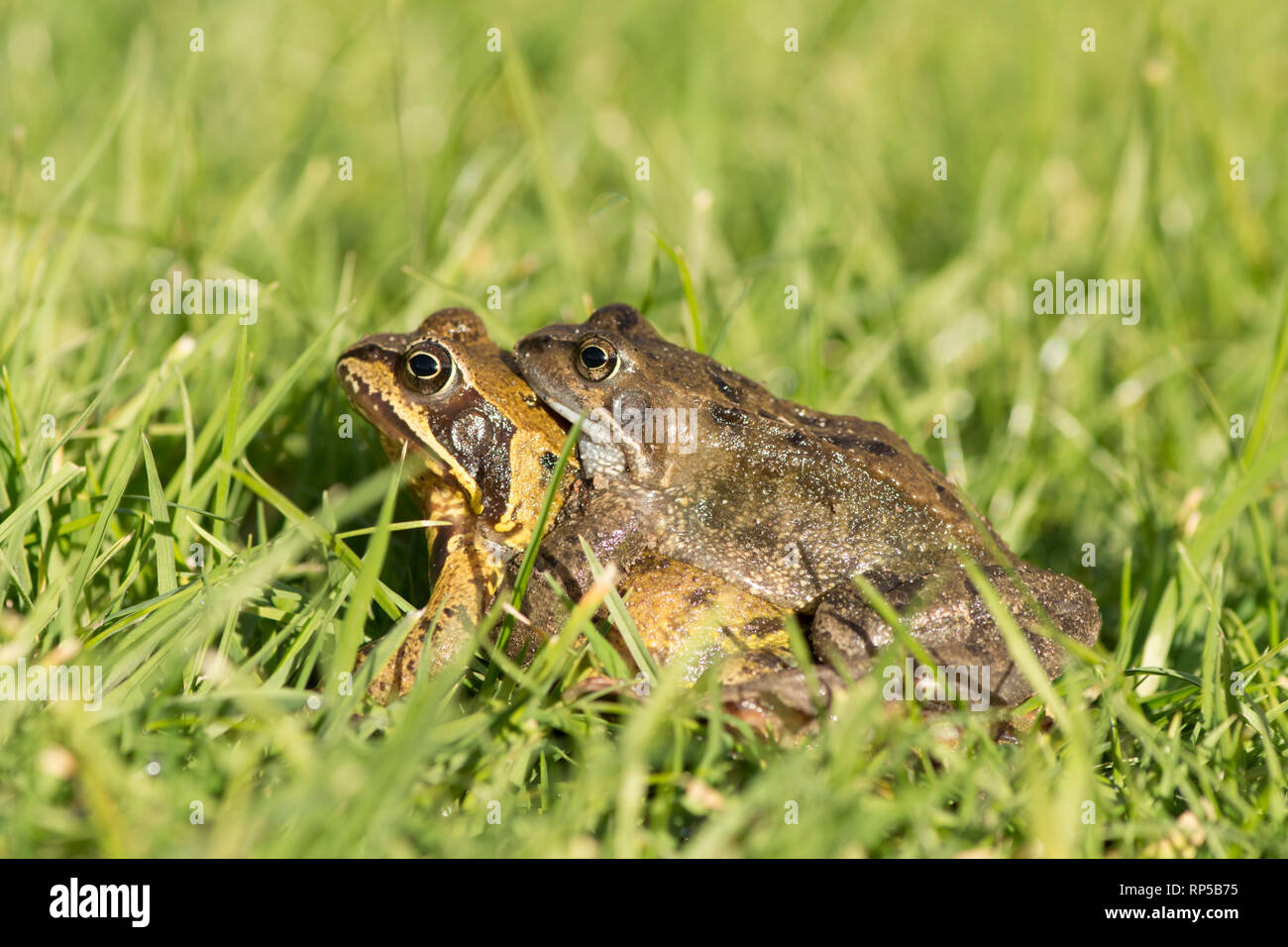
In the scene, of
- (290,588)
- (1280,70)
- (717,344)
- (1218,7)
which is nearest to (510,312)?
(717,344)

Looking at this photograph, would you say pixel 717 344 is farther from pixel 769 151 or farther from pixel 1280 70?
pixel 1280 70

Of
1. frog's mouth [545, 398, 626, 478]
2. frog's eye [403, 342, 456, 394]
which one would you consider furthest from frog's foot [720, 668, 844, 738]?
frog's eye [403, 342, 456, 394]

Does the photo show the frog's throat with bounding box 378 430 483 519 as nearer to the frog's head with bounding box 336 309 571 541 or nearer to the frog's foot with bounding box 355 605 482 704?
the frog's head with bounding box 336 309 571 541

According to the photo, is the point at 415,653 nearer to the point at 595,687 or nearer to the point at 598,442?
the point at 595,687

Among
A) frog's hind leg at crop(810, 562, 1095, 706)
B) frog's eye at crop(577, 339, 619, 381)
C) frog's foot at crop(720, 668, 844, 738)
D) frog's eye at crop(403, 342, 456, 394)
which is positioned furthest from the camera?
frog's eye at crop(403, 342, 456, 394)

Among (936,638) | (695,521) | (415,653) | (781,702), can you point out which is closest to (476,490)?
(415,653)
